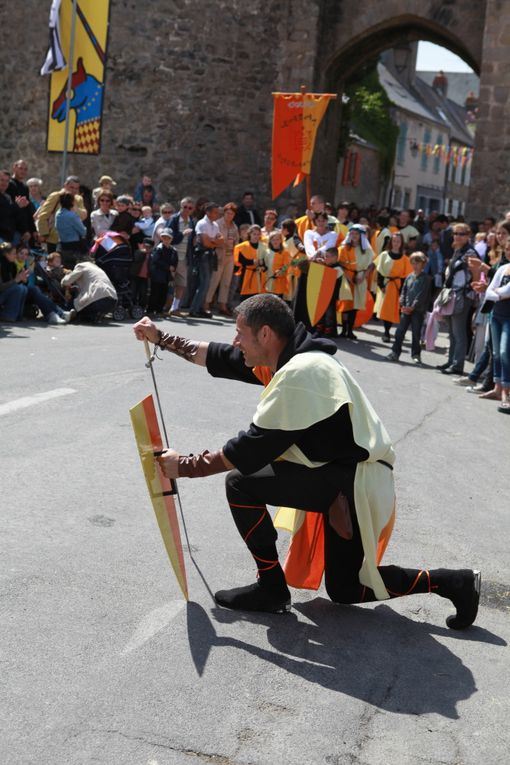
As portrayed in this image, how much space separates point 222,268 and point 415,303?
4221 millimetres

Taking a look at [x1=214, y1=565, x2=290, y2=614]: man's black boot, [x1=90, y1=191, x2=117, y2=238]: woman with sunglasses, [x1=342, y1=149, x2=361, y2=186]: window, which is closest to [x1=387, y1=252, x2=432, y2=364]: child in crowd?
[x1=90, y1=191, x2=117, y2=238]: woman with sunglasses

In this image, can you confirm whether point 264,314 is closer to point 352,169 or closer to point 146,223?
point 146,223

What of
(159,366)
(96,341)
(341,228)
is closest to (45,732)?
(159,366)

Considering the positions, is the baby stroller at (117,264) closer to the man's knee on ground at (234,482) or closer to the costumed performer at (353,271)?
the costumed performer at (353,271)

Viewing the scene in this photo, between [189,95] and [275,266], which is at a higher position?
[189,95]

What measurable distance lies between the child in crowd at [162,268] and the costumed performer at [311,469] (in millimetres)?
11612

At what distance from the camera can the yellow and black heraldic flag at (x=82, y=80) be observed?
80.7 feet

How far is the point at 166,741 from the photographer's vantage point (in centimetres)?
341

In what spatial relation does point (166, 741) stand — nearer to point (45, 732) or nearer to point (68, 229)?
point (45, 732)

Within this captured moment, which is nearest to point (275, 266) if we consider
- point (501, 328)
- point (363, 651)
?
point (501, 328)

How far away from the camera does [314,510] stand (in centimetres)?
450

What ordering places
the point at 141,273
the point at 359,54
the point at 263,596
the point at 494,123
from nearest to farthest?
the point at 263,596 → the point at 141,273 → the point at 494,123 → the point at 359,54

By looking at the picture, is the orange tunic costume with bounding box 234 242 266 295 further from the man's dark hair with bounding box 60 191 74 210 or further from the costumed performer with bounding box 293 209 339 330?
the man's dark hair with bounding box 60 191 74 210

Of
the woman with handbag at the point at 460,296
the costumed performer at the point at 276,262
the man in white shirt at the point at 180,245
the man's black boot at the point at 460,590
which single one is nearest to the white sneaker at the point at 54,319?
the man in white shirt at the point at 180,245
